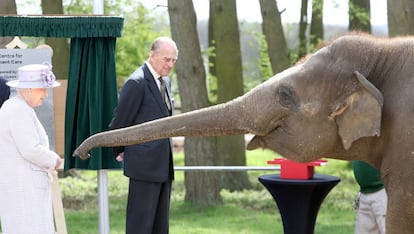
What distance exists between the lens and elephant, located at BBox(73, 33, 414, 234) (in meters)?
6.03

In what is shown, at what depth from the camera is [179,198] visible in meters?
17.7

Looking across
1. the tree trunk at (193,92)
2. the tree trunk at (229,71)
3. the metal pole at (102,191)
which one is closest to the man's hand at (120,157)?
the metal pole at (102,191)

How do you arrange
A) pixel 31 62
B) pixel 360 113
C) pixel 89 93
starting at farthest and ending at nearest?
pixel 31 62 → pixel 89 93 → pixel 360 113

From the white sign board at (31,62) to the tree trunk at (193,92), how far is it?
5.86 metres

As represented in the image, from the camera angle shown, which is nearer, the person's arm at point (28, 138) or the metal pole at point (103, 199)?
the person's arm at point (28, 138)

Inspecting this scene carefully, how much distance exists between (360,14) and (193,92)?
541cm

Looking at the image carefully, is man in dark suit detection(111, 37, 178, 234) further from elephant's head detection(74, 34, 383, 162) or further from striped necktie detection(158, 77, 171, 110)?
elephant's head detection(74, 34, 383, 162)

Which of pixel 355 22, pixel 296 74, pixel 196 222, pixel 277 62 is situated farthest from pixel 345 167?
pixel 296 74

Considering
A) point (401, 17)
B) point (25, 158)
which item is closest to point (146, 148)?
point (25, 158)

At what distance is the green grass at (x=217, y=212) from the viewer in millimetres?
13906

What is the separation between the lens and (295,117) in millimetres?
6355

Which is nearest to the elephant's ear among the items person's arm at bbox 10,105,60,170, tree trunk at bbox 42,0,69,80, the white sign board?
person's arm at bbox 10,105,60,170

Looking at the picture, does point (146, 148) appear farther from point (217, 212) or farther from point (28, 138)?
point (217, 212)

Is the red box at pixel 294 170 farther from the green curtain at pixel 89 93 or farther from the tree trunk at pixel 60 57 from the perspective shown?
the tree trunk at pixel 60 57
